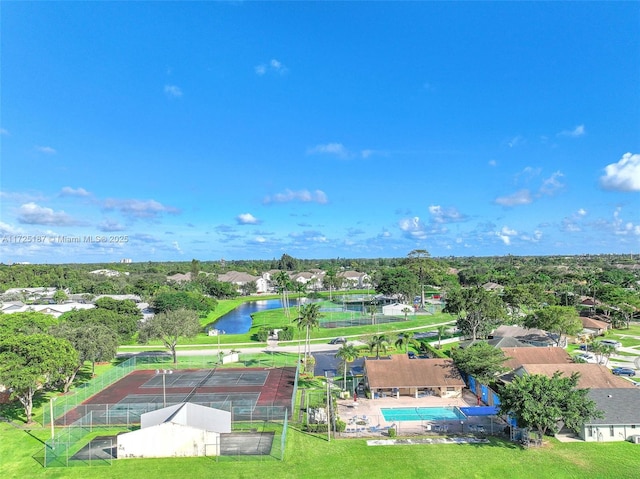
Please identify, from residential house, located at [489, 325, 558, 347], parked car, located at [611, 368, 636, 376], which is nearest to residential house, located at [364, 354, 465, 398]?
parked car, located at [611, 368, 636, 376]

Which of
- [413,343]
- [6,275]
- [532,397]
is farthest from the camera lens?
[6,275]

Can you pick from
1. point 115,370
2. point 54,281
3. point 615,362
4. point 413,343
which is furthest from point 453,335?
point 54,281

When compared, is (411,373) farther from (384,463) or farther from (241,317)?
(241,317)

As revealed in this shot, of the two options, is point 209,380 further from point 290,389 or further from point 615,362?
point 615,362

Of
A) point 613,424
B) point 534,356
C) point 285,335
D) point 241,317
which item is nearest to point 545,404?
point 613,424

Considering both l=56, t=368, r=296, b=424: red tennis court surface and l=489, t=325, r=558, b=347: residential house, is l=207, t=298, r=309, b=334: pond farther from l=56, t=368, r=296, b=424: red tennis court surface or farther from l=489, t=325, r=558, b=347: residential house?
l=489, t=325, r=558, b=347: residential house
